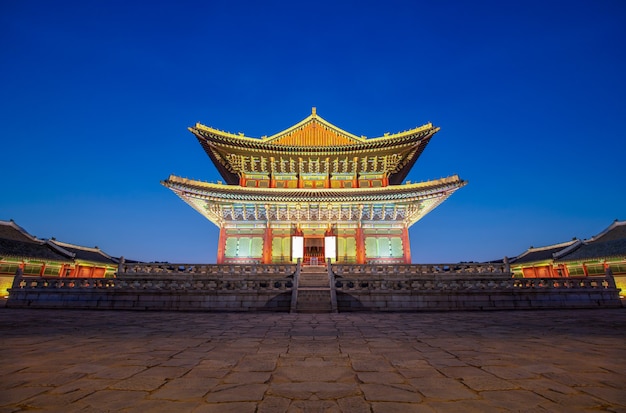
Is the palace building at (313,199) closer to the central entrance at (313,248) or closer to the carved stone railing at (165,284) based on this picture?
the central entrance at (313,248)

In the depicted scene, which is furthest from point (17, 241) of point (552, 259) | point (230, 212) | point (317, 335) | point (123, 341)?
point (552, 259)

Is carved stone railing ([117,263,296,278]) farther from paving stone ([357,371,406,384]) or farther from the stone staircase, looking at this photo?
paving stone ([357,371,406,384])

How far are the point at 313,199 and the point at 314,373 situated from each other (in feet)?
55.8

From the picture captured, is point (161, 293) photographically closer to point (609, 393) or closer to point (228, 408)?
point (228, 408)

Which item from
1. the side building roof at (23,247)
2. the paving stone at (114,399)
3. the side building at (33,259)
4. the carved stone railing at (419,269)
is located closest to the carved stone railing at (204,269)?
the carved stone railing at (419,269)

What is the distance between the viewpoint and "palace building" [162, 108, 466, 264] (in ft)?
64.4

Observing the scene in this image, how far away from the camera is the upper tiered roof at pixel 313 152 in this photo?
69.8 ft

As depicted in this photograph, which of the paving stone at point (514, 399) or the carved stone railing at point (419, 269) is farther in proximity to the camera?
the carved stone railing at point (419, 269)

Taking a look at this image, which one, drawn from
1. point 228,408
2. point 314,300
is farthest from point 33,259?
point 228,408

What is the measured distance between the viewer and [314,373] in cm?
290

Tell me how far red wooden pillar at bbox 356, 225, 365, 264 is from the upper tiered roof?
5193mm

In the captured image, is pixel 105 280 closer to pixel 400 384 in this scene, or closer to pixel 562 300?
pixel 400 384

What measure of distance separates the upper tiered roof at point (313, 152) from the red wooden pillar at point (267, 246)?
5226 mm

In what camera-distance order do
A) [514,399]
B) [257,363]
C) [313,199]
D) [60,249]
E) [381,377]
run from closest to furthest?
1. [514,399]
2. [381,377]
3. [257,363]
4. [313,199]
5. [60,249]
